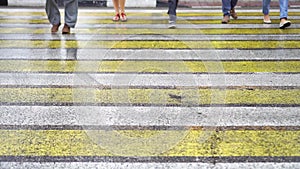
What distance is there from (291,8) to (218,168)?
8.89 m

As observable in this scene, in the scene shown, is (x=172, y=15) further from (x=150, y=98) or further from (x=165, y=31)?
(x=150, y=98)

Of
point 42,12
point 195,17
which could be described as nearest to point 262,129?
point 195,17

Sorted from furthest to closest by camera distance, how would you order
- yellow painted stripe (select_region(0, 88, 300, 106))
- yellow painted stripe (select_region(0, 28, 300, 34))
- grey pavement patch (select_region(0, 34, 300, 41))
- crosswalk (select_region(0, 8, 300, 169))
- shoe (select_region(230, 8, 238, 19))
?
shoe (select_region(230, 8, 238, 19)), yellow painted stripe (select_region(0, 28, 300, 34)), grey pavement patch (select_region(0, 34, 300, 41)), yellow painted stripe (select_region(0, 88, 300, 106)), crosswalk (select_region(0, 8, 300, 169))

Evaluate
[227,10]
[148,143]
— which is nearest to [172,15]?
[227,10]

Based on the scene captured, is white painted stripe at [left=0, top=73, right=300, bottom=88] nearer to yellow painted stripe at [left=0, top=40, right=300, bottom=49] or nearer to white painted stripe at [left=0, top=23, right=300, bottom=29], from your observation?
yellow painted stripe at [left=0, top=40, right=300, bottom=49]

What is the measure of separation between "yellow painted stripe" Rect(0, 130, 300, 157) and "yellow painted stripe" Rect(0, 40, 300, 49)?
11.1 feet

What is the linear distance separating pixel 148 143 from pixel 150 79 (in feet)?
6.37

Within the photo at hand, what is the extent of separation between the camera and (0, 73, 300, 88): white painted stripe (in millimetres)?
5473

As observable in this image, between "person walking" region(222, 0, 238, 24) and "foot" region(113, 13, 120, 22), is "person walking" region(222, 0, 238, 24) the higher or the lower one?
the higher one

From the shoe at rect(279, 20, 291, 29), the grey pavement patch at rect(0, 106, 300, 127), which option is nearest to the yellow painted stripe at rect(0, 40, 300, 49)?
the shoe at rect(279, 20, 291, 29)

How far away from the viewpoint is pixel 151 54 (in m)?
6.87

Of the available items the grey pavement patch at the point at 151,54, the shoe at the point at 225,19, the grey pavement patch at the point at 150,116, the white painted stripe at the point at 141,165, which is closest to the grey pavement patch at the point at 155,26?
the shoe at the point at 225,19

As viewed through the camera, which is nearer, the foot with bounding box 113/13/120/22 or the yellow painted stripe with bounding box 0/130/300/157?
the yellow painted stripe with bounding box 0/130/300/157

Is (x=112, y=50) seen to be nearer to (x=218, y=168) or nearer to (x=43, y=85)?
(x=43, y=85)
